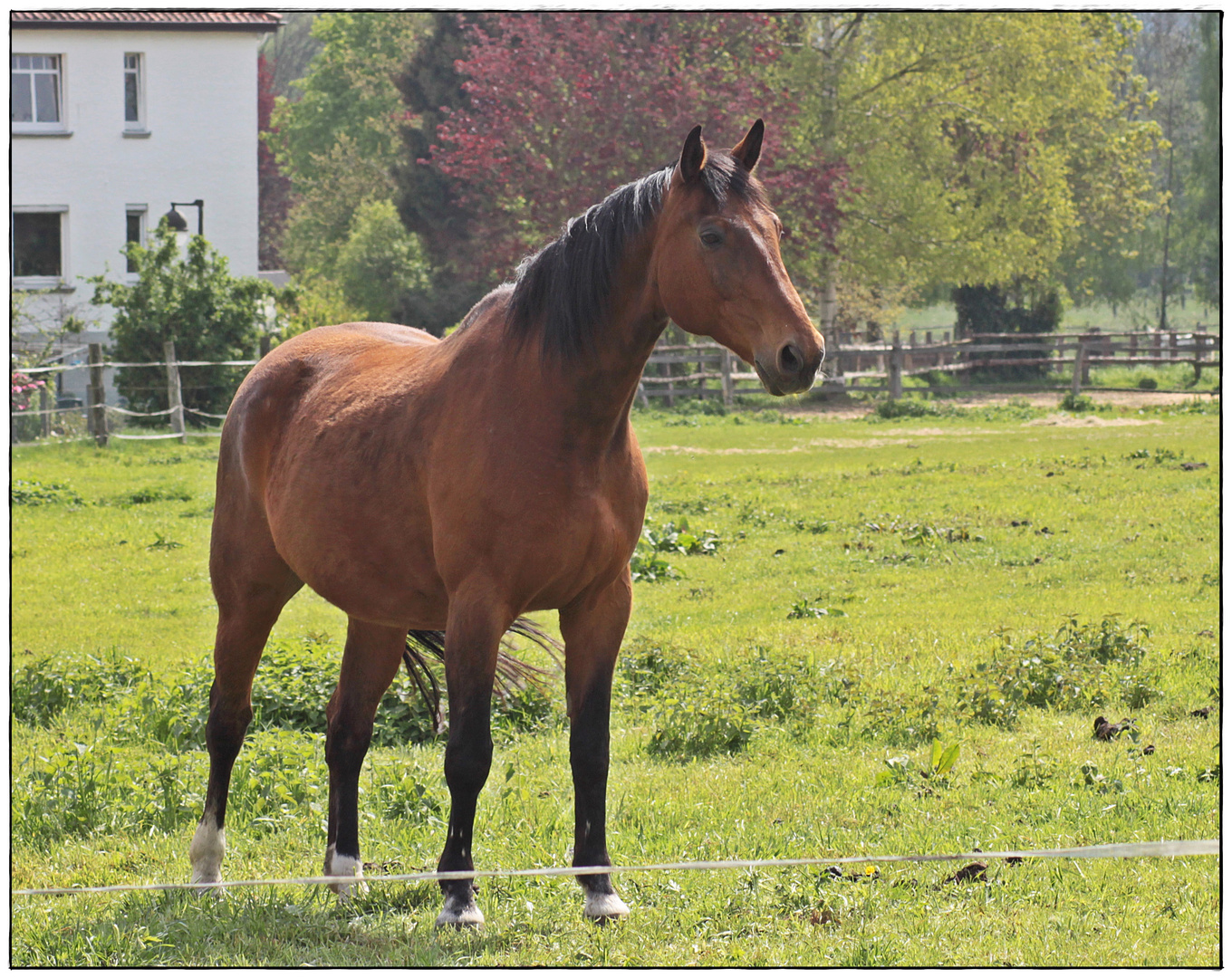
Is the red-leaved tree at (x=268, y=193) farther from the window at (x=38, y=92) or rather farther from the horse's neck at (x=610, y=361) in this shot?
the horse's neck at (x=610, y=361)

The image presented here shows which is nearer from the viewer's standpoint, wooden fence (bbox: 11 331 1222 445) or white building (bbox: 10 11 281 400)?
wooden fence (bbox: 11 331 1222 445)

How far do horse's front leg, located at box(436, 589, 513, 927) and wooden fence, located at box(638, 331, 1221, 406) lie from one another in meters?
20.8

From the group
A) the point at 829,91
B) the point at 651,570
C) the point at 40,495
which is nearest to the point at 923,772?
the point at 651,570

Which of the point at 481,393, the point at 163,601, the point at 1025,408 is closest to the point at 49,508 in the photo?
the point at 163,601

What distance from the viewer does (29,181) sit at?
93.4 feet

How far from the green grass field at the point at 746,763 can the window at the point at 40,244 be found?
59.8 feet

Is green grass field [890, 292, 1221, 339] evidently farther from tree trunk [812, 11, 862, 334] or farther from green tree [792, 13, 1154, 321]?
tree trunk [812, 11, 862, 334]

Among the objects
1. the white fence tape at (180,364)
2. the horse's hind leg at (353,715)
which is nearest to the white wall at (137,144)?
the white fence tape at (180,364)

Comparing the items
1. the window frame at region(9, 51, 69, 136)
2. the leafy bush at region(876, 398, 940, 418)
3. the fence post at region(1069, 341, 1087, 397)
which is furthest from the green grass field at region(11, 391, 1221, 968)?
the window frame at region(9, 51, 69, 136)

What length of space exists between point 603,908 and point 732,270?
196 centimetres

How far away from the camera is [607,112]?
25.6m

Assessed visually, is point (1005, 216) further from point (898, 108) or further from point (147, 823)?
point (147, 823)

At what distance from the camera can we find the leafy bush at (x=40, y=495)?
A: 46.2 ft

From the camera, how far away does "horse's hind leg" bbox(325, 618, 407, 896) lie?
4.61 metres
